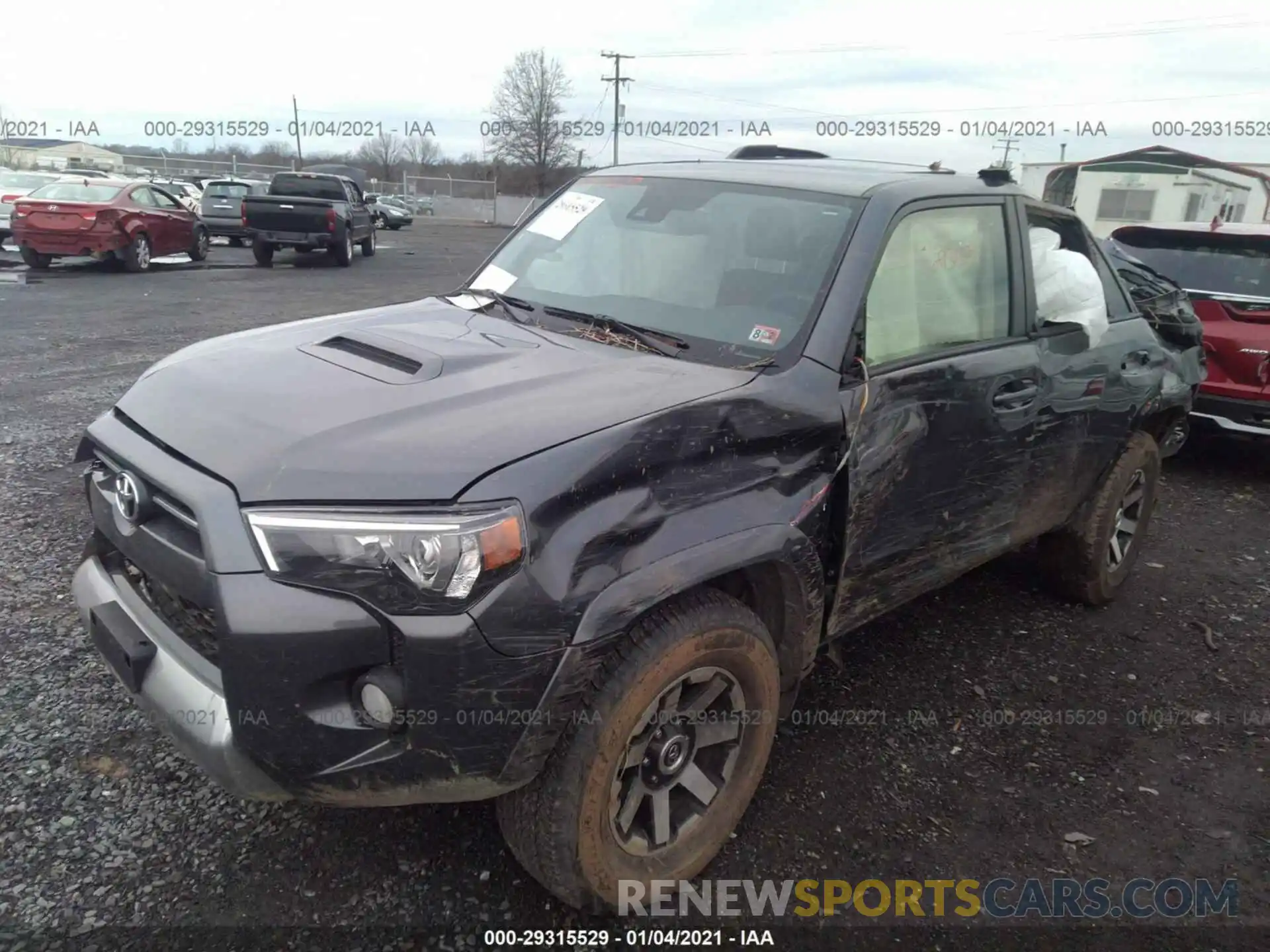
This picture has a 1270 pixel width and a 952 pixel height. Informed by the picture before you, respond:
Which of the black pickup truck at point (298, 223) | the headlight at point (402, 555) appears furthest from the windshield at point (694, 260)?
the black pickup truck at point (298, 223)

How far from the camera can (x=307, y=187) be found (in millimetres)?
18328

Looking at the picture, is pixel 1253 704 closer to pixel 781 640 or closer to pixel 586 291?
pixel 781 640

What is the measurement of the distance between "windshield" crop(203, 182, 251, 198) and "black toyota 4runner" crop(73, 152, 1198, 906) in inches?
815

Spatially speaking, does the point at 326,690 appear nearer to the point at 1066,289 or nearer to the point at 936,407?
the point at 936,407

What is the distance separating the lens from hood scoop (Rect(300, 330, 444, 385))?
2340mm

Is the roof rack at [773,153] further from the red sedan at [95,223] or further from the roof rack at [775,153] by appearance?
the red sedan at [95,223]

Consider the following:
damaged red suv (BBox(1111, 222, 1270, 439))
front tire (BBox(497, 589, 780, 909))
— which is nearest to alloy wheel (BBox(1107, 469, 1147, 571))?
damaged red suv (BBox(1111, 222, 1270, 439))

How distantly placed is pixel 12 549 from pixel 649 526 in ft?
11.6

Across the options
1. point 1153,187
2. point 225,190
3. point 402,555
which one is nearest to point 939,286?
point 402,555

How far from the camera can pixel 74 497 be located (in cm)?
470

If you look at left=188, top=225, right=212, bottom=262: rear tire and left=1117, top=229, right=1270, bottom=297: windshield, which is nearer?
left=1117, top=229, right=1270, bottom=297: windshield

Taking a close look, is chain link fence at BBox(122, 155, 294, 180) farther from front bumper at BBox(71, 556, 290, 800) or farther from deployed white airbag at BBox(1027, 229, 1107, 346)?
front bumper at BBox(71, 556, 290, 800)

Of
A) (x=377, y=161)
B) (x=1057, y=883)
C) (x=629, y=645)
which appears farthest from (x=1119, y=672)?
(x=377, y=161)

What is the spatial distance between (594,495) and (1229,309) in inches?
240
